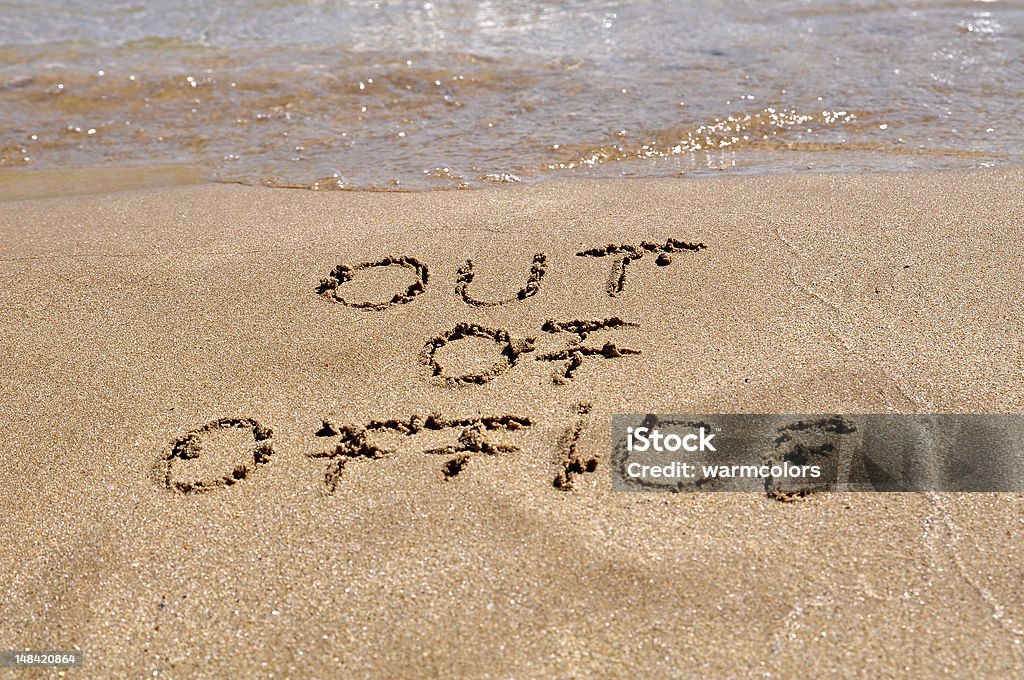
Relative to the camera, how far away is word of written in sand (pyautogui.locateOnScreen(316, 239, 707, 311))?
3062mm

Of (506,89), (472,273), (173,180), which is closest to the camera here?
(472,273)

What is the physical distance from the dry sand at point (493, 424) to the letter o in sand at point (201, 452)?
0.04ft

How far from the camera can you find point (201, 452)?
238 cm

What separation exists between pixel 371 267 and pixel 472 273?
40 cm

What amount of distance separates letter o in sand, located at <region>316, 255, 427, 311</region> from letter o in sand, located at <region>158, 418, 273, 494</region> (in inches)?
Answer: 28.1

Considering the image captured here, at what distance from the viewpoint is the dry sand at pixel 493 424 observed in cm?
185

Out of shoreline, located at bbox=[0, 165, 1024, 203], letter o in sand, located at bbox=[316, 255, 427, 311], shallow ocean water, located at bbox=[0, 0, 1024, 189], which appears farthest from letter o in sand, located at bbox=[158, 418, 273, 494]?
shallow ocean water, located at bbox=[0, 0, 1024, 189]

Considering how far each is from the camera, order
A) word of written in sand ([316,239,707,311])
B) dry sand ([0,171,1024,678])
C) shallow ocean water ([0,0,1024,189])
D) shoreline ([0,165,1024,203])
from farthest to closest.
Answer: shallow ocean water ([0,0,1024,189])
shoreline ([0,165,1024,203])
word of written in sand ([316,239,707,311])
dry sand ([0,171,1024,678])

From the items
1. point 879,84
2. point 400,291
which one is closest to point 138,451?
point 400,291

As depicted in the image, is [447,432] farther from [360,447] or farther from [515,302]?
[515,302]

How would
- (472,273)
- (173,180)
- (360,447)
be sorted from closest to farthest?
(360,447) < (472,273) < (173,180)

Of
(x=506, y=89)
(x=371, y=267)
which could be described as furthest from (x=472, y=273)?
(x=506, y=89)

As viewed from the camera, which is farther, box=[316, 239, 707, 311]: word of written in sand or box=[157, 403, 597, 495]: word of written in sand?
box=[316, 239, 707, 311]: word of written in sand

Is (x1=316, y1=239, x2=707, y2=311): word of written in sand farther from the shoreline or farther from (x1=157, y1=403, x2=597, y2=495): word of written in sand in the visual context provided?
the shoreline
